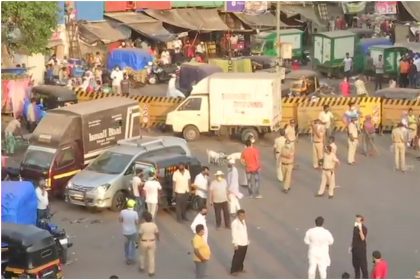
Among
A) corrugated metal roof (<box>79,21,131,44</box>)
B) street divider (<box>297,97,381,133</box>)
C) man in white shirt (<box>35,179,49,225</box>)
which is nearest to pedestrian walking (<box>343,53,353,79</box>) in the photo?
corrugated metal roof (<box>79,21,131,44</box>)

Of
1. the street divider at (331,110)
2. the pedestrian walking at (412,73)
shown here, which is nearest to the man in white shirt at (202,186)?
the street divider at (331,110)

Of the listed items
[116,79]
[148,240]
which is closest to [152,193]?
[148,240]

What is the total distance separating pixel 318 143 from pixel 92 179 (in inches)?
245

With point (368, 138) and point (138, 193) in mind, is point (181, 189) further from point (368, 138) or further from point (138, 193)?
point (368, 138)

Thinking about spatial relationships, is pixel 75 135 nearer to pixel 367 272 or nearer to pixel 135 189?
pixel 135 189

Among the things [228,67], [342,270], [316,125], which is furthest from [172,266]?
[228,67]

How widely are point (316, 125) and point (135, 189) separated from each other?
20.1 feet

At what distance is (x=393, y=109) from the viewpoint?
28062 millimetres

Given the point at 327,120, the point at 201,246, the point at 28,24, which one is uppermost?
the point at 28,24

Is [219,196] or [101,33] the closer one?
[219,196]

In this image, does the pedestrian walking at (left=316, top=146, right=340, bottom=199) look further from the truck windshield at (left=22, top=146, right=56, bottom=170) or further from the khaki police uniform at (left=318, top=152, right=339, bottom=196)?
the truck windshield at (left=22, top=146, right=56, bottom=170)

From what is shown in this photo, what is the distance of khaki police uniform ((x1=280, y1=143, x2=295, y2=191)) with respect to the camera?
21578 millimetres

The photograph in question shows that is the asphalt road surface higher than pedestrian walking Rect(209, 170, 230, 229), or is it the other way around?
pedestrian walking Rect(209, 170, 230, 229)

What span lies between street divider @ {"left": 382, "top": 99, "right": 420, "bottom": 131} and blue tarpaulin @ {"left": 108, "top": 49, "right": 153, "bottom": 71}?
42.2 feet
